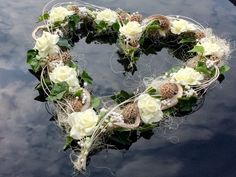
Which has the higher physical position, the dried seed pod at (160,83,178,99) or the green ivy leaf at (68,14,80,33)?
the dried seed pod at (160,83,178,99)

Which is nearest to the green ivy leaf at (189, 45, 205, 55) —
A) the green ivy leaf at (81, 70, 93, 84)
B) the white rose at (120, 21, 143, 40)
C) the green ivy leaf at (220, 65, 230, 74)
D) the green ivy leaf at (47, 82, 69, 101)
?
the green ivy leaf at (220, 65, 230, 74)

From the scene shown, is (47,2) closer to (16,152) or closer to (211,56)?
(211,56)

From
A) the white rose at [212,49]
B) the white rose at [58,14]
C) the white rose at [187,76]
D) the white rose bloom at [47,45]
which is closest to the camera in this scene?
the white rose at [187,76]

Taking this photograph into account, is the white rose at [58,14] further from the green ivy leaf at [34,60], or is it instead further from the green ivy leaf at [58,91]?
the green ivy leaf at [58,91]

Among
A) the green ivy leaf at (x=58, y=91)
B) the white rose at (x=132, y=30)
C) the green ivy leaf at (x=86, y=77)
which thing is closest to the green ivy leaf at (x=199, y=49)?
the white rose at (x=132, y=30)

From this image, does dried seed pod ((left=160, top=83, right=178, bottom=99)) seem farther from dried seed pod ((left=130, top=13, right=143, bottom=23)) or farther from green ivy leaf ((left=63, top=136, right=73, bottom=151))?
dried seed pod ((left=130, top=13, right=143, bottom=23))
